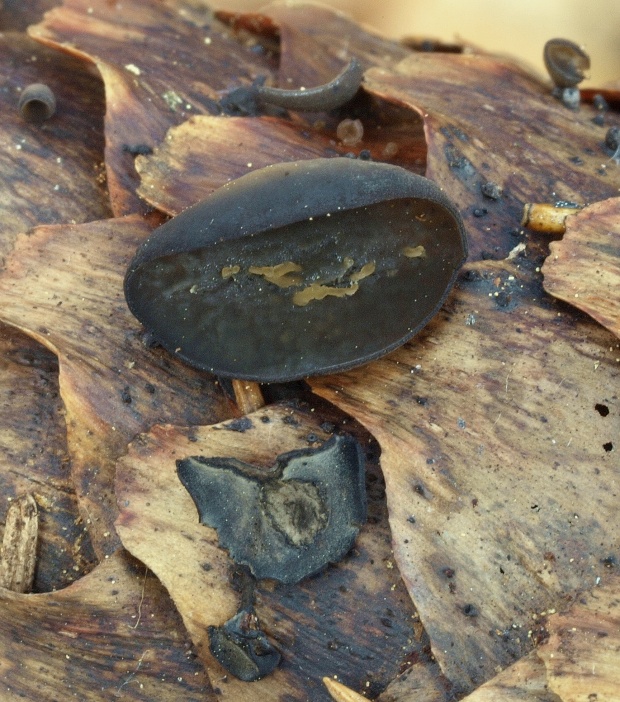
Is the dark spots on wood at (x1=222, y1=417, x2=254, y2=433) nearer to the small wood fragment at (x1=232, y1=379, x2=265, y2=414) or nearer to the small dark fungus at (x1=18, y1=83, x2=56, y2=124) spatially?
the small wood fragment at (x1=232, y1=379, x2=265, y2=414)

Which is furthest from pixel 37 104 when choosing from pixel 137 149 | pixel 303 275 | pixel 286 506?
pixel 286 506

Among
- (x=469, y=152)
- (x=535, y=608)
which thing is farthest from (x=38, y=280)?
(x=535, y=608)

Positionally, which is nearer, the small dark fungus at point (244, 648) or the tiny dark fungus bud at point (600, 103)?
the small dark fungus at point (244, 648)

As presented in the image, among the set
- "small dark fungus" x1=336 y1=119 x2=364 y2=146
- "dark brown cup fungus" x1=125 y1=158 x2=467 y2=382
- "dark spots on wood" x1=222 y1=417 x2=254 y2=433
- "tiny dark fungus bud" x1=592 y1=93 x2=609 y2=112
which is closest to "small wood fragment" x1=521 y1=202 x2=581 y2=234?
"dark brown cup fungus" x1=125 y1=158 x2=467 y2=382

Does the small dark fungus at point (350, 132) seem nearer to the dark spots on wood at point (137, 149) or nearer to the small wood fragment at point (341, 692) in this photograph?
the dark spots on wood at point (137, 149)

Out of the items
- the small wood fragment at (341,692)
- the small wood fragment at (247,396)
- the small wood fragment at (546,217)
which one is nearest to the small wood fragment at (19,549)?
the small wood fragment at (247,396)
